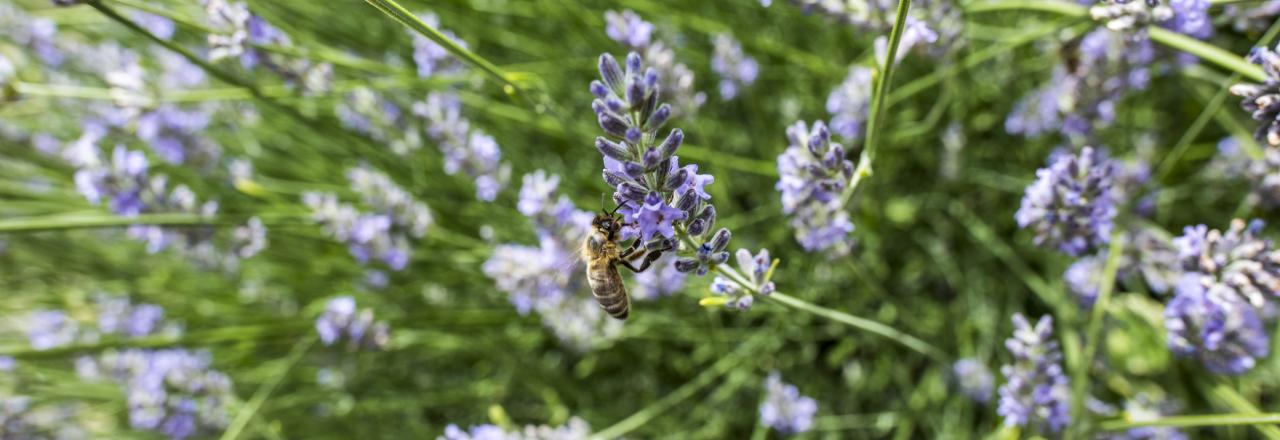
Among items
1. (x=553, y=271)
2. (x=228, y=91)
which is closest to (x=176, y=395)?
(x=228, y=91)

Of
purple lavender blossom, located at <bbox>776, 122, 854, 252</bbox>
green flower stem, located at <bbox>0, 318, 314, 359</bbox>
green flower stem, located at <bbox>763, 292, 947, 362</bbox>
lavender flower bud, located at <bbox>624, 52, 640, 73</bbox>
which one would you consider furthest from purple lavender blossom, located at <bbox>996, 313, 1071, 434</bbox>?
green flower stem, located at <bbox>0, 318, 314, 359</bbox>

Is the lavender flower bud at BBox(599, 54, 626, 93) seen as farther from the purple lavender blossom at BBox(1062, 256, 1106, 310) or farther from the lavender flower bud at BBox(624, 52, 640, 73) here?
the purple lavender blossom at BBox(1062, 256, 1106, 310)

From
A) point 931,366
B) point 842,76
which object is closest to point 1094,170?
point 842,76

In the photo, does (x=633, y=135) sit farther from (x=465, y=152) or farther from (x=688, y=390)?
(x=688, y=390)

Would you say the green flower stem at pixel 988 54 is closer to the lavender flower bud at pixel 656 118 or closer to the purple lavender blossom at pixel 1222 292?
the purple lavender blossom at pixel 1222 292

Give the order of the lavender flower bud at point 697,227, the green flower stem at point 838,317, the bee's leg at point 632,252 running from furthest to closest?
the bee's leg at point 632,252, the green flower stem at point 838,317, the lavender flower bud at point 697,227

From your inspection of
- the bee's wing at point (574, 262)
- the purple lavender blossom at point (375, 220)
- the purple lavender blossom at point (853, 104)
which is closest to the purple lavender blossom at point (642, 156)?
the bee's wing at point (574, 262)
